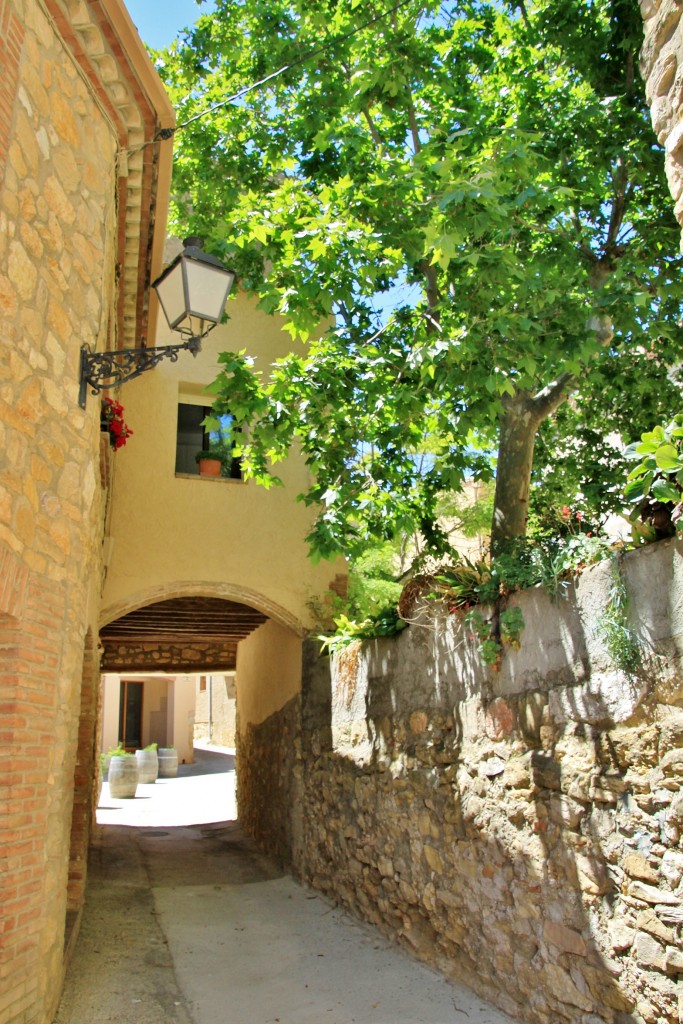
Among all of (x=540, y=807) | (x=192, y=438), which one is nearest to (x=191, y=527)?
(x=192, y=438)

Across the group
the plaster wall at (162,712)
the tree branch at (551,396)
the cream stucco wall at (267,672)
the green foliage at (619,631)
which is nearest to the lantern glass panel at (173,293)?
the green foliage at (619,631)

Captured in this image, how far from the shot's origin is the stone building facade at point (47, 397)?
3816 millimetres

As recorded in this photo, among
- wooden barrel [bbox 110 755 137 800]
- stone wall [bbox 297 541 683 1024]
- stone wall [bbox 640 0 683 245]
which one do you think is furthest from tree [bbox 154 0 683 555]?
wooden barrel [bbox 110 755 137 800]

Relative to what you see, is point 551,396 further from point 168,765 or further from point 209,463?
point 168,765

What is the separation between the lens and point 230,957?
6461 millimetres

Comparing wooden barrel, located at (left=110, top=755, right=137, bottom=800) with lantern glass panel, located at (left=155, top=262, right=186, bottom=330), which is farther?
wooden barrel, located at (left=110, top=755, right=137, bottom=800)

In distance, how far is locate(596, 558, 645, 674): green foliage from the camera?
162 inches

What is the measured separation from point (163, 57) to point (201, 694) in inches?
1047

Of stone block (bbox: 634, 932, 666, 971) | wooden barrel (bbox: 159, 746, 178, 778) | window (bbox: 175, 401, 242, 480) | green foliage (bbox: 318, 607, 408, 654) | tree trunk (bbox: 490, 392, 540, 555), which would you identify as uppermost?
window (bbox: 175, 401, 242, 480)

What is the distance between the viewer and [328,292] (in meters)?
6.36

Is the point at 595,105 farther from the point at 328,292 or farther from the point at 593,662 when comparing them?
the point at 593,662

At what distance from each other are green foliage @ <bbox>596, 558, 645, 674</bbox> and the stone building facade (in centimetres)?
281

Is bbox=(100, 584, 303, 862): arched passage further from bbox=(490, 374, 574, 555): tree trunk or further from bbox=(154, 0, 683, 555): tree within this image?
bbox=(490, 374, 574, 555): tree trunk

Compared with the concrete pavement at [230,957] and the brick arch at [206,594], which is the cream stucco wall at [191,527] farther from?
the concrete pavement at [230,957]
